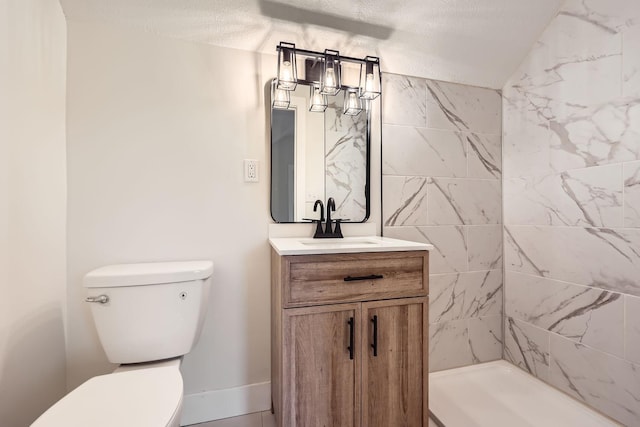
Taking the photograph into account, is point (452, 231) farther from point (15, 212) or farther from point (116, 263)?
point (15, 212)

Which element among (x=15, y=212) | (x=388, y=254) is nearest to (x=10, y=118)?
(x=15, y=212)

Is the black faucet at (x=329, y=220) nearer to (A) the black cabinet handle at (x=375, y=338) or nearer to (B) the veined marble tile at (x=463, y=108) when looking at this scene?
(A) the black cabinet handle at (x=375, y=338)

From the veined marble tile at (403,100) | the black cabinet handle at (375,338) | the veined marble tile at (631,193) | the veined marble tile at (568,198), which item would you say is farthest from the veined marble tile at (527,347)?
the veined marble tile at (403,100)

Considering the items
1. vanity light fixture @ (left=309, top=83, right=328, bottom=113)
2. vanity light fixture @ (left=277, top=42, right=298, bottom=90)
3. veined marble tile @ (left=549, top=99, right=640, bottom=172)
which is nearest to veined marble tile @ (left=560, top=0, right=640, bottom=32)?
veined marble tile @ (left=549, top=99, right=640, bottom=172)

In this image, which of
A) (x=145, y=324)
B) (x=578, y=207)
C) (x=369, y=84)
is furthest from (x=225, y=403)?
(x=578, y=207)

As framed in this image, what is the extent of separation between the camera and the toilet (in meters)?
0.92

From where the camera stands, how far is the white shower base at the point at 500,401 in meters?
1.39

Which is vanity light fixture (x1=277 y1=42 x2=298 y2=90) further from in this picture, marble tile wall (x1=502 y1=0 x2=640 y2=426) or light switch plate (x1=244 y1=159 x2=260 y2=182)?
marble tile wall (x1=502 y1=0 x2=640 y2=426)

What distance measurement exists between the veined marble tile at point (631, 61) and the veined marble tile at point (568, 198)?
0.34 meters

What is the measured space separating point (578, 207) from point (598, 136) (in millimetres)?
355

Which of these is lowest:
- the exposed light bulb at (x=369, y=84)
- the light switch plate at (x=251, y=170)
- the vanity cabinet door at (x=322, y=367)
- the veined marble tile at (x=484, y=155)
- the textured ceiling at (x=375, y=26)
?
the vanity cabinet door at (x=322, y=367)

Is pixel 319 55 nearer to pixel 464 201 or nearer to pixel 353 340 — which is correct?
pixel 464 201

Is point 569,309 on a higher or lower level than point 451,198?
lower

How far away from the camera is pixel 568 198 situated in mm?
1535
